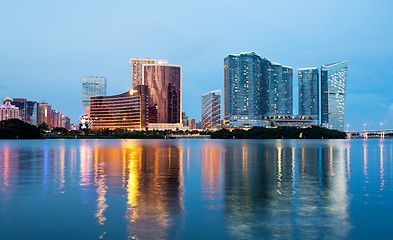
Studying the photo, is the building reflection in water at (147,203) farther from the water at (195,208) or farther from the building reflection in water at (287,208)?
the building reflection in water at (287,208)

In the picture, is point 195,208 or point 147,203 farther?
point 147,203

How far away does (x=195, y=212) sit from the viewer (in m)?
16.3

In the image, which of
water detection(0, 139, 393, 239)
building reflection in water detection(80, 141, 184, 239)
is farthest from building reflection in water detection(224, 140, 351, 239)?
building reflection in water detection(80, 141, 184, 239)

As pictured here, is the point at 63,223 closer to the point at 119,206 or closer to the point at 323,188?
the point at 119,206

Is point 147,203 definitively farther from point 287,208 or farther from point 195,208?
point 287,208

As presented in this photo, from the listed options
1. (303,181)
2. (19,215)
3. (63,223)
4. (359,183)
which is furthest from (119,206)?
(359,183)

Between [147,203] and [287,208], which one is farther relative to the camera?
[147,203]

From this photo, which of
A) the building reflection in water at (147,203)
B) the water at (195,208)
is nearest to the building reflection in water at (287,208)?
the water at (195,208)

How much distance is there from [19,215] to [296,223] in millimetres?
12077

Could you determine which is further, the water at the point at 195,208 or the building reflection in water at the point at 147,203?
the building reflection in water at the point at 147,203

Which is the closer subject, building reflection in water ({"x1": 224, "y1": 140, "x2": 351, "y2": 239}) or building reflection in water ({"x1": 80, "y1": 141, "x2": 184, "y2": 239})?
building reflection in water ({"x1": 224, "y1": 140, "x2": 351, "y2": 239})

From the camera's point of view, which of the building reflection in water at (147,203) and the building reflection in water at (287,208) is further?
the building reflection in water at (147,203)

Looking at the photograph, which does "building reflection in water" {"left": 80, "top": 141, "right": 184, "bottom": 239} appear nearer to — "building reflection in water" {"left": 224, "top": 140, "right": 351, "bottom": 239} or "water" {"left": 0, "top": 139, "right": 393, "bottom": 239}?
"water" {"left": 0, "top": 139, "right": 393, "bottom": 239}

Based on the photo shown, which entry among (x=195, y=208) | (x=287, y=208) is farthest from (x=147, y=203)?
(x=287, y=208)
